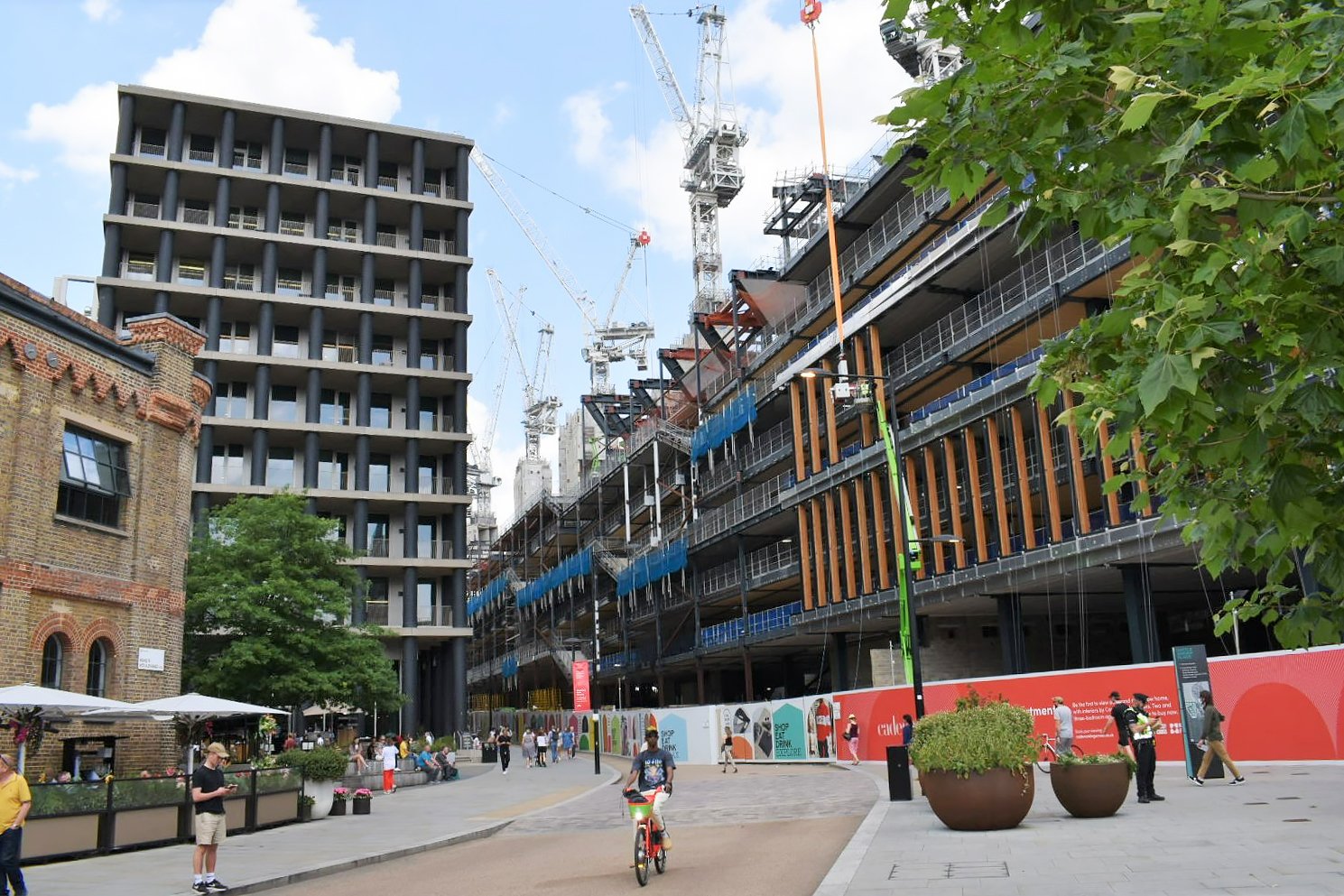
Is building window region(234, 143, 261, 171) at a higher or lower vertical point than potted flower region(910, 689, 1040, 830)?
higher

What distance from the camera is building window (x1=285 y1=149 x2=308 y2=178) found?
61.8 m

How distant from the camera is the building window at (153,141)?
59.3 metres

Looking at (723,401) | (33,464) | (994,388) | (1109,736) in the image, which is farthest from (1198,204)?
(723,401)

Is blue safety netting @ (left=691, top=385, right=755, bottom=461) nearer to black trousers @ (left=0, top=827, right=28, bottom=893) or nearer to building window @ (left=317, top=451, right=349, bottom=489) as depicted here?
building window @ (left=317, top=451, right=349, bottom=489)

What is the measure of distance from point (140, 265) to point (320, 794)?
4231 cm

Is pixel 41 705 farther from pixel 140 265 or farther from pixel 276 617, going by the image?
pixel 140 265

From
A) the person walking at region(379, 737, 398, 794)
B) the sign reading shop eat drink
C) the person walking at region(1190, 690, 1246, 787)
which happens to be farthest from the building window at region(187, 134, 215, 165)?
the person walking at region(1190, 690, 1246, 787)

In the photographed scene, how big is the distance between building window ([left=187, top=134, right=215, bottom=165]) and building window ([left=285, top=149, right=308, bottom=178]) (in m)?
3.89

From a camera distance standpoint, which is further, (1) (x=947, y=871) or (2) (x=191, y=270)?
(2) (x=191, y=270)

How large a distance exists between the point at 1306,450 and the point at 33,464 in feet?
69.0

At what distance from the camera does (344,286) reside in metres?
61.1

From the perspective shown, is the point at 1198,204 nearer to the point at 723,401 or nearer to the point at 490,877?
the point at 490,877

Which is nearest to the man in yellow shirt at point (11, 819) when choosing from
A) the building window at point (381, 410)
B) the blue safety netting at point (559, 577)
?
the building window at point (381, 410)

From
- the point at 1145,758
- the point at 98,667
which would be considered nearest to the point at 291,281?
the point at 98,667
